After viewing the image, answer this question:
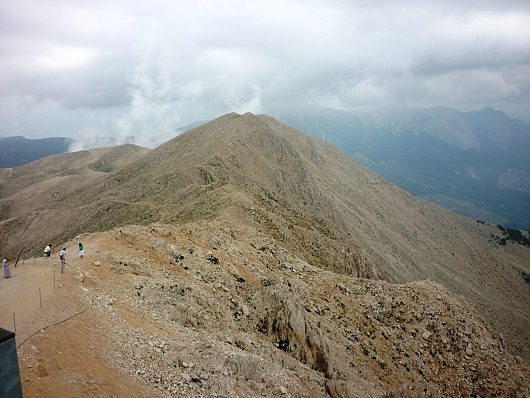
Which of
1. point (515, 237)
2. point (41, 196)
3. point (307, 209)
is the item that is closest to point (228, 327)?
point (307, 209)

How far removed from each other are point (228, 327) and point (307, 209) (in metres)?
→ 73.2

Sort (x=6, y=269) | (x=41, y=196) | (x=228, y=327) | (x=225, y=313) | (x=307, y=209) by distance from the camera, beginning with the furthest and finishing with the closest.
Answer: (x=41, y=196), (x=307, y=209), (x=225, y=313), (x=228, y=327), (x=6, y=269)

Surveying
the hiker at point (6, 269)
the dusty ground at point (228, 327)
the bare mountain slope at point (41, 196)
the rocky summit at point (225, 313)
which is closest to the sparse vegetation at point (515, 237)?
the rocky summit at point (225, 313)

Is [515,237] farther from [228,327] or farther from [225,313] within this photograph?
[228,327]

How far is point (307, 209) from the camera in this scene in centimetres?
9788

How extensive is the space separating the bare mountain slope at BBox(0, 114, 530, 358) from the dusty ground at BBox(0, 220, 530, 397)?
14.6m

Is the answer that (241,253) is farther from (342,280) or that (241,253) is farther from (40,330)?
(40,330)

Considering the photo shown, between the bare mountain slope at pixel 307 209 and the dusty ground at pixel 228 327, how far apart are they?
48.1ft

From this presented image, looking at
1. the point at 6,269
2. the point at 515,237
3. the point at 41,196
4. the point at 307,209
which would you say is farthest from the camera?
the point at 515,237

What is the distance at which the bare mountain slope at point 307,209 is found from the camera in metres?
59.0

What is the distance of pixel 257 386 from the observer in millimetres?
19828

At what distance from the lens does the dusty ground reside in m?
17.0

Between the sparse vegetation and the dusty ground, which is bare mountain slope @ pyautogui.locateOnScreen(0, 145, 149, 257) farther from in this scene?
the sparse vegetation

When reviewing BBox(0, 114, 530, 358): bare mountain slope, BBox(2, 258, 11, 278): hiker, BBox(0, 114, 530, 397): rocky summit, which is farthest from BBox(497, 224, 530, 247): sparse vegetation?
BBox(2, 258, 11, 278): hiker
